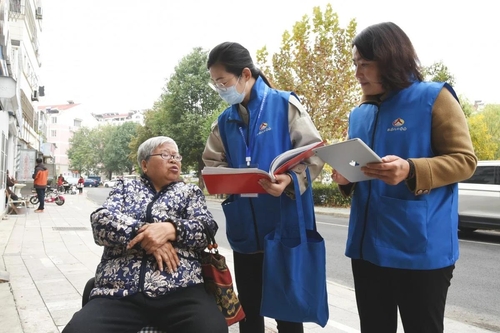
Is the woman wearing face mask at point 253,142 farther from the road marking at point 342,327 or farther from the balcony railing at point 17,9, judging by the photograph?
the balcony railing at point 17,9

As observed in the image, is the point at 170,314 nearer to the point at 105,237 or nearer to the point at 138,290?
the point at 138,290

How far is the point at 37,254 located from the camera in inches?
285

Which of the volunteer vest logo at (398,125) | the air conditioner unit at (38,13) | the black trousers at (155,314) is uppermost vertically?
the air conditioner unit at (38,13)

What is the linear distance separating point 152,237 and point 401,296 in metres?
1.26

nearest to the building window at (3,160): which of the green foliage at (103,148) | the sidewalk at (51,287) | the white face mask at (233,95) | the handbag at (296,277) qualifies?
the sidewalk at (51,287)

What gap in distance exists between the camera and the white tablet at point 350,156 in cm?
160

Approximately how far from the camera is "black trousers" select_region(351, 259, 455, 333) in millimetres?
1771

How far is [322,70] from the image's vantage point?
19.8 meters

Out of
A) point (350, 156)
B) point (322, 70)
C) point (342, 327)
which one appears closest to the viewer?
point (350, 156)

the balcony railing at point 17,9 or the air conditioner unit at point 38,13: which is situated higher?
the air conditioner unit at point 38,13

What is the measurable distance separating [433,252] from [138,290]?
4.85ft

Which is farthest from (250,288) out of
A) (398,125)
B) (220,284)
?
(398,125)

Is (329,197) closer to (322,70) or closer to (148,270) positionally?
(322,70)

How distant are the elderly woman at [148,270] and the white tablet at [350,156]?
3.27 ft
